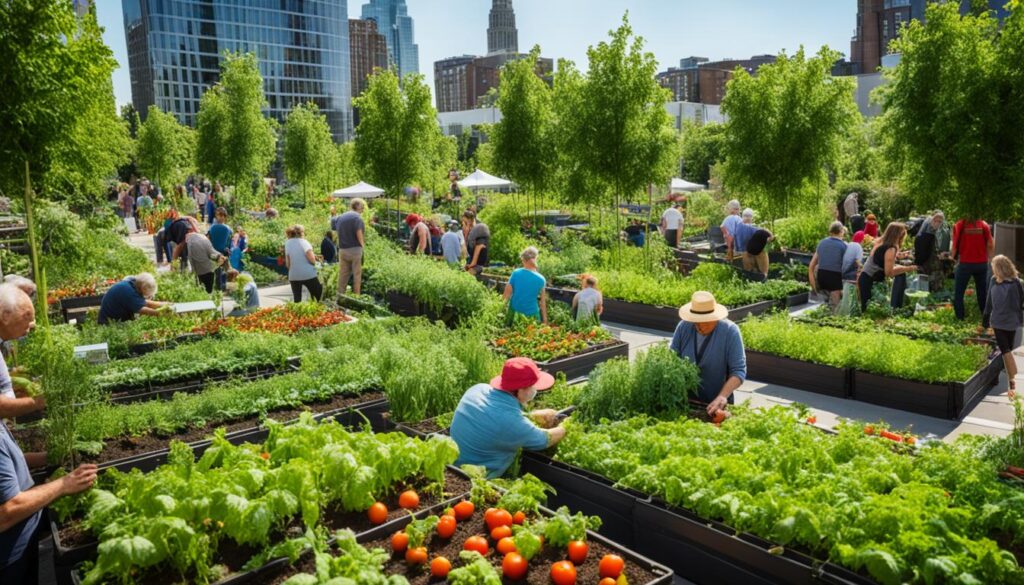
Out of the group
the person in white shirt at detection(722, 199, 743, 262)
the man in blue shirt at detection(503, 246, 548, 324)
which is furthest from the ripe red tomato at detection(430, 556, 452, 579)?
the person in white shirt at detection(722, 199, 743, 262)

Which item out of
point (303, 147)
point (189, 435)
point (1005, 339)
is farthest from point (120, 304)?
point (303, 147)

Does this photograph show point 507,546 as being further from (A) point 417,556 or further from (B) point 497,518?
(A) point 417,556

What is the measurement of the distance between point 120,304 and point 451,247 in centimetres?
641

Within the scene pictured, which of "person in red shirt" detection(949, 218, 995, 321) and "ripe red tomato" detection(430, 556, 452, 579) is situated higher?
"person in red shirt" detection(949, 218, 995, 321)

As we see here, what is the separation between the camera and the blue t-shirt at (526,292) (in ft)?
33.3

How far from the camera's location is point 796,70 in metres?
16.8

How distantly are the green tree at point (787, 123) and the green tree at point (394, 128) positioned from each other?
28.7 ft

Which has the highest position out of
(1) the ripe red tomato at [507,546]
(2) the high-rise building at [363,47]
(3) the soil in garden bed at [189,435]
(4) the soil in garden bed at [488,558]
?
(2) the high-rise building at [363,47]

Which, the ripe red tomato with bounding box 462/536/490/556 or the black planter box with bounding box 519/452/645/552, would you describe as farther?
the black planter box with bounding box 519/452/645/552

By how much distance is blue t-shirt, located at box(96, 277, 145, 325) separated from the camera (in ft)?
32.5

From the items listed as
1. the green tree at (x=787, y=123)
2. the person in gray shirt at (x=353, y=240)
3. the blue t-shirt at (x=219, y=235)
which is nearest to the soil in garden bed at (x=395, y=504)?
the person in gray shirt at (x=353, y=240)

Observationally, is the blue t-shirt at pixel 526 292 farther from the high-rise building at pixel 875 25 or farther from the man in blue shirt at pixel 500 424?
the high-rise building at pixel 875 25

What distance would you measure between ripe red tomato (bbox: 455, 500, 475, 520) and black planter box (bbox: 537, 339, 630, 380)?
435cm

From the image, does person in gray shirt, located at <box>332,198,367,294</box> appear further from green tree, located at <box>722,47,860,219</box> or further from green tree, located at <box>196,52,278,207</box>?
green tree, located at <box>196,52,278,207</box>
